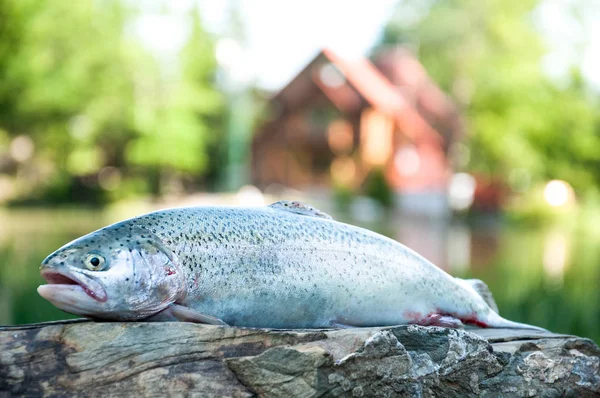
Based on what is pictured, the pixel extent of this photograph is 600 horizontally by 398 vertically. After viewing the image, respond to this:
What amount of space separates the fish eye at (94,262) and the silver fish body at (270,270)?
20mm

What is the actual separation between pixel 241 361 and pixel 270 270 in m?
0.33

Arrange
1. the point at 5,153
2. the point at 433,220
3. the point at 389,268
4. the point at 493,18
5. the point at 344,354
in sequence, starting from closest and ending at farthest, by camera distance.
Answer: the point at 344,354, the point at 389,268, the point at 433,220, the point at 493,18, the point at 5,153

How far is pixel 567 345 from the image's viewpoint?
8.70ft

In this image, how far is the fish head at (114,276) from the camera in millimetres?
2070

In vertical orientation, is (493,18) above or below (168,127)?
above

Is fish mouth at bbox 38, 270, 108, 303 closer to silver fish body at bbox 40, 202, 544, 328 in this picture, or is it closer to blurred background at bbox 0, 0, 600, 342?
silver fish body at bbox 40, 202, 544, 328

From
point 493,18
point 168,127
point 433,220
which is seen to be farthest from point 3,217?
point 493,18

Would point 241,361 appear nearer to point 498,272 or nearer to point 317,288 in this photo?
point 317,288

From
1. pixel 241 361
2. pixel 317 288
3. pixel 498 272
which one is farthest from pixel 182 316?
pixel 498 272

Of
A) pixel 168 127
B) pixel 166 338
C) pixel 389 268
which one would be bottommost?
pixel 166 338

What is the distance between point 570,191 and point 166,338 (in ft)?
127

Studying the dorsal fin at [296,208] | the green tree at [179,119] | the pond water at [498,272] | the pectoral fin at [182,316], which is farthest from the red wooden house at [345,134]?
the pectoral fin at [182,316]

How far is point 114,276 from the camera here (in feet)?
6.84

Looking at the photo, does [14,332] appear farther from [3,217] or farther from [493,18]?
[493,18]
